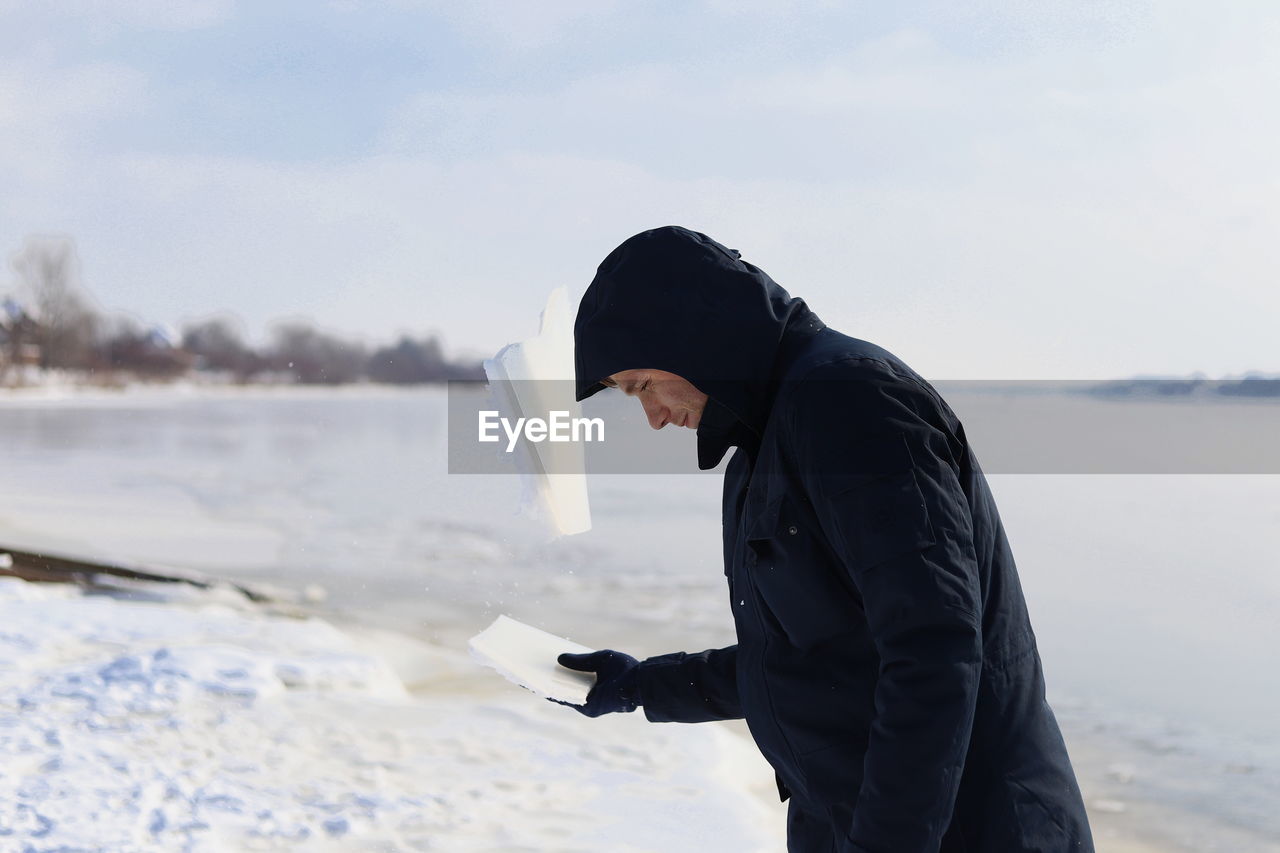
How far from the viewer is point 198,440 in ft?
91.8

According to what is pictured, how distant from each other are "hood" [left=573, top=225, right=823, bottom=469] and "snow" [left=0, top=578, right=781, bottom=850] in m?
2.41

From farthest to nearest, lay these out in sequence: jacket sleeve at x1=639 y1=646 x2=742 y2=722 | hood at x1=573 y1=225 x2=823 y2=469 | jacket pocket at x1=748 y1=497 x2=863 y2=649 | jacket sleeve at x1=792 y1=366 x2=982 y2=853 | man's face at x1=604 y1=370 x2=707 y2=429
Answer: jacket sleeve at x1=639 y1=646 x2=742 y2=722, man's face at x1=604 y1=370 x2=707 y2=429, hood at x1=573 y1=225 x2=823 y2=469, jacket pocket at x1=748 y1=497 x2=863 y2=649, jacket sleeve at x1=792 y1=366 x2=982 y2=853

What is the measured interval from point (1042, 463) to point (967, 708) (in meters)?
17.8

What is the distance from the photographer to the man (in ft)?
3.66

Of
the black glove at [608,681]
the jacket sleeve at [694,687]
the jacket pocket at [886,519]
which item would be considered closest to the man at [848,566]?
the jacket pocket at [886,519]

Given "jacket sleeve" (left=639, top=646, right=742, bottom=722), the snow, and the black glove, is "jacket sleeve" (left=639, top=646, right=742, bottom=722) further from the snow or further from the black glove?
the snow

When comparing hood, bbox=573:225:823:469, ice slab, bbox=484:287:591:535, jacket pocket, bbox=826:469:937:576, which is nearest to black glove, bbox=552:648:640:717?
ice slab, bbox=484:287:591:535

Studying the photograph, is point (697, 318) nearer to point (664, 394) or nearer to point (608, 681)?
point (664, 394)

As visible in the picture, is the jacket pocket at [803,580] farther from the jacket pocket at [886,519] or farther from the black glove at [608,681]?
the black glove at [608,681]

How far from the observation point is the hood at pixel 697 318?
4.36ft

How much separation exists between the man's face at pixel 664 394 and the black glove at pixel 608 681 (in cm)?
50

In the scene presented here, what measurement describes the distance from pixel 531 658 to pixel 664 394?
0.73m

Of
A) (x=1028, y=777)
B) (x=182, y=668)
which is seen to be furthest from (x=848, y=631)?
(x=182, y=668)

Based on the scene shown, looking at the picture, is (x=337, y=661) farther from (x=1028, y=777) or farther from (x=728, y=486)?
(x=1028, y=777)
